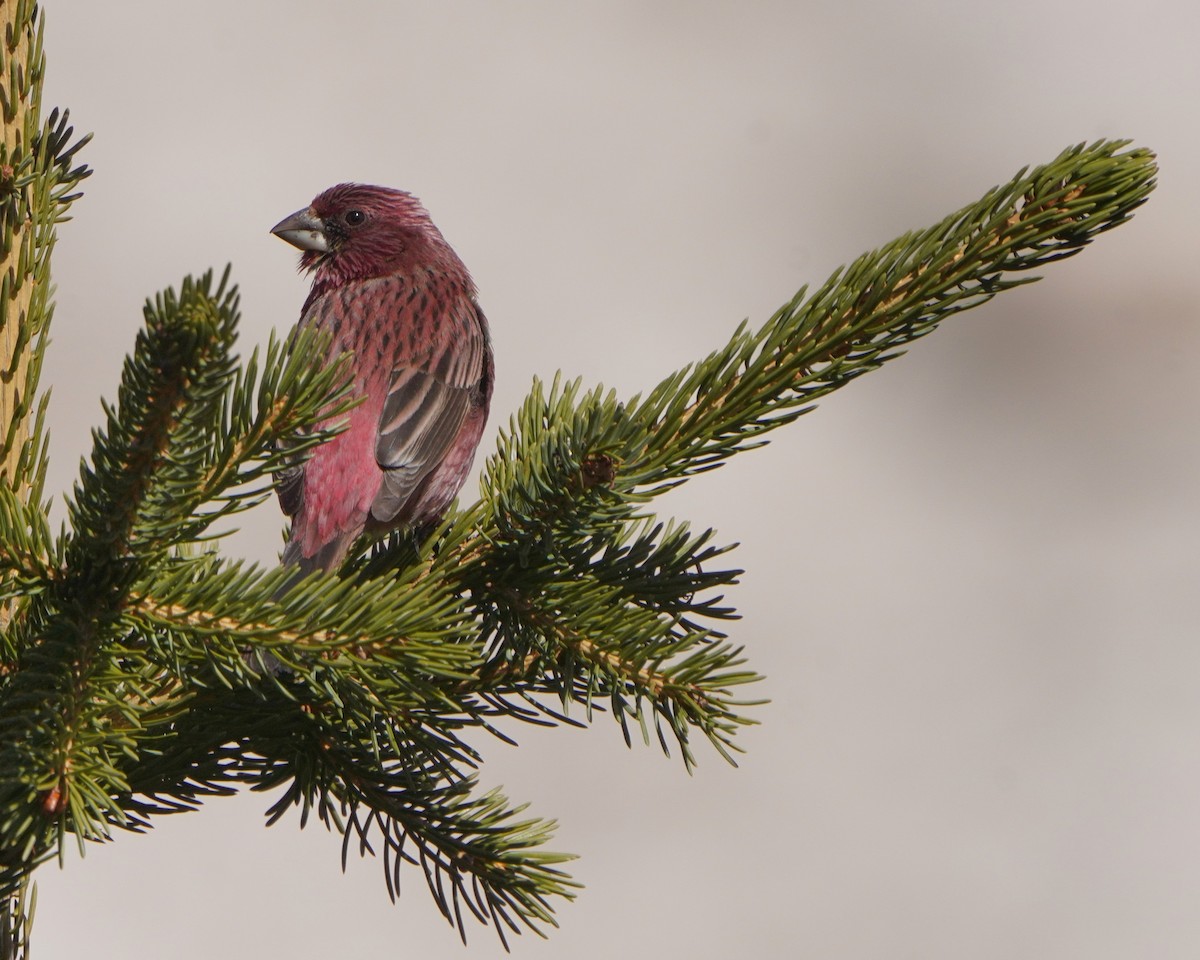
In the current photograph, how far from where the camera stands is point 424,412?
8.60 feet

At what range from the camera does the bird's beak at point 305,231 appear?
11.4 ft

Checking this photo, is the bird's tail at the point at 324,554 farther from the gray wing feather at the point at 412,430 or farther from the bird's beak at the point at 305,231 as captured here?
the bird's beak at the point at 305,231

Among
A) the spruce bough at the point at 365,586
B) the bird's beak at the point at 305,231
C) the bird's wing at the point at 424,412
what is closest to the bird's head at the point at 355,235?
the bird's beak at the point at 305,231

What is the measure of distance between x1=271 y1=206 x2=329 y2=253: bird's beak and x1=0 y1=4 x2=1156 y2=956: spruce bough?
184 cm

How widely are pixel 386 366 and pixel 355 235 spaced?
90 cm

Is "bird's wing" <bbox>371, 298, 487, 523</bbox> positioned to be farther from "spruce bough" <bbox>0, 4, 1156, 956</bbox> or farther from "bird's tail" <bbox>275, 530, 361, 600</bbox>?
"spruce bough" <bbox>0, 4, 1156, 956</bbox>

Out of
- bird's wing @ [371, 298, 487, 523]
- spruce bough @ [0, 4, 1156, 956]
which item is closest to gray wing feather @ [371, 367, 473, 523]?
bird's wing @ [371, 298, 487, 523]

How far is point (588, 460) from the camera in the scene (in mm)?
1268

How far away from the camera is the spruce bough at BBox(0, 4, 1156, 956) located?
104 centimetres

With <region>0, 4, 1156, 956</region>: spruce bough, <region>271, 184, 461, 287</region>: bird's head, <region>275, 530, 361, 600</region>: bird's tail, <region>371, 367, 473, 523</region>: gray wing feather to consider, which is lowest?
<region>0, 4, 1156, 956</region>: spruce bough

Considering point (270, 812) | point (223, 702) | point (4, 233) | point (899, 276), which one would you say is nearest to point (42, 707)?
point (223, 702)

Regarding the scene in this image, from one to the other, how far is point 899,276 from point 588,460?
39cm

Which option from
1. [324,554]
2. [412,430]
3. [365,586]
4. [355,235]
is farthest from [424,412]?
[365,586]

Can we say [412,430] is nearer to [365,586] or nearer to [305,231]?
[305,231]
